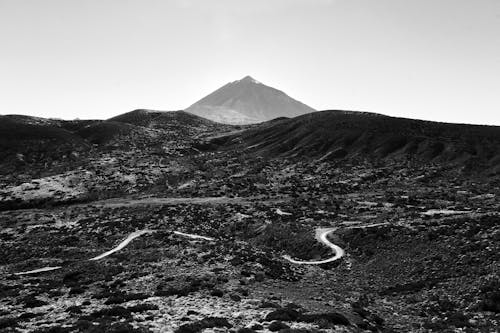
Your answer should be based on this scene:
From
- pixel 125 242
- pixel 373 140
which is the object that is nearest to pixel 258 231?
pixel 125 242

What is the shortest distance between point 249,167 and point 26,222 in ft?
211

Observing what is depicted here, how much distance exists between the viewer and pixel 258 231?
61906 millimetres

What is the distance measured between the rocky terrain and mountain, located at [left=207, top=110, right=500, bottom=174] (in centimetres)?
79

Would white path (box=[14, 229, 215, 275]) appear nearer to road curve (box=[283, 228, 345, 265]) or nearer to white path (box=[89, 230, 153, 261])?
white path (box=[89, 230, 153, 261])

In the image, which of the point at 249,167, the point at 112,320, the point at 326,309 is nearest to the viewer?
the point at 112,320

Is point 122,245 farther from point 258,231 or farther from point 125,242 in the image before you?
point 258,231

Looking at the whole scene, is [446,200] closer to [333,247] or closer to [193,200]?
[333,247]

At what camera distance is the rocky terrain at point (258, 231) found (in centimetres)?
2889

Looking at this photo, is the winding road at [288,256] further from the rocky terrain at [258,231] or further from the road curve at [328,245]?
the rocky terrain at [258,231]

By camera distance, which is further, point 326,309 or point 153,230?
point 153,230

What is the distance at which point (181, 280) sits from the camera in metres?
36.3

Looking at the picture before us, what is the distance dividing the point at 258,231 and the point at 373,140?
88249 mm

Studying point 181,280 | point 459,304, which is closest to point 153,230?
point 181,280

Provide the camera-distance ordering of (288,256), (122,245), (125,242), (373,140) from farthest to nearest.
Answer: (373,140)
(125,242)
(122,245)
(288,256)
